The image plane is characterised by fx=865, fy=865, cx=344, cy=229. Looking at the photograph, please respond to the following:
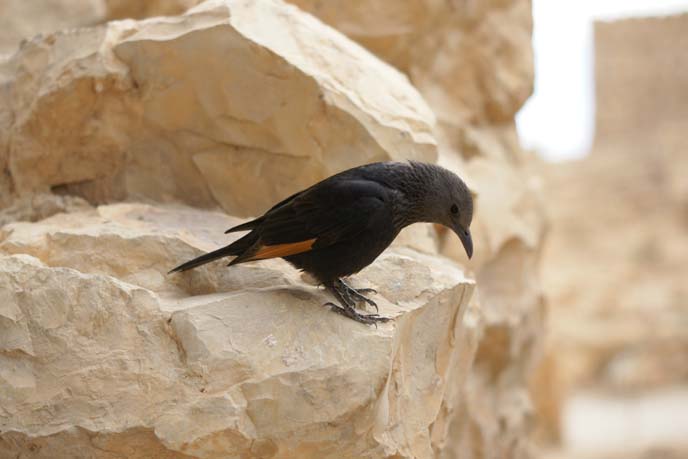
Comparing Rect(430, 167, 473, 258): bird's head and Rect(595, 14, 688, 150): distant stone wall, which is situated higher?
A: Rect(430, 167, 473, 258): bird's head

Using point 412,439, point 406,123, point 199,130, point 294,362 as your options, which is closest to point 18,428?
point 294,362

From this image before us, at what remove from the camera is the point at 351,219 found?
9.77 ft

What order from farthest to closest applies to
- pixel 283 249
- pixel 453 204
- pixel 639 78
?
pixel 639 78 < pixel 453 204 < pixel 283 249

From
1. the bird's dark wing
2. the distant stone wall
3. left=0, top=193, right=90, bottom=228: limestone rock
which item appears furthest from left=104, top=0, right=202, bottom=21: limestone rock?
the distant stone wall

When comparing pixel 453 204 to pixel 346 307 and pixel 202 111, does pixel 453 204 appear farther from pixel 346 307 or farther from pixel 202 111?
pixel 202 111

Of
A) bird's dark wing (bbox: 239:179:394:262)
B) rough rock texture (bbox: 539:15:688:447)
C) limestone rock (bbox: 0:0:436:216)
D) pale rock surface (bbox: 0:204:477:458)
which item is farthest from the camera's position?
rough rock texture (bbox: 539:15:688:447)

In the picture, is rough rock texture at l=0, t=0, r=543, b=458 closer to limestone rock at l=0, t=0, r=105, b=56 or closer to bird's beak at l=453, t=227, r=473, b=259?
bird's beak at l=453, t=227, r=473, b=259

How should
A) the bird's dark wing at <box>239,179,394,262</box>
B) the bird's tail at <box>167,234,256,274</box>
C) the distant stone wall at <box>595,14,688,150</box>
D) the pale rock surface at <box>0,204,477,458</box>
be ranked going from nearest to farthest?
the pale rock surface at <box>0,204,477,458</box> < the bird's dark wing at <box>239,179,394,262</box> < the bird's tail at <box>167,234,256,274</box> < the distant stone wall at <box>595,14,688,150</box>

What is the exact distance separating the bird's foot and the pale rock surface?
0.02 m

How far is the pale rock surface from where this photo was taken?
9.25 feet

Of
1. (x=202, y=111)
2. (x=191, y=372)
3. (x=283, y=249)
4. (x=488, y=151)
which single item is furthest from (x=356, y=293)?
(x=488, y=151)

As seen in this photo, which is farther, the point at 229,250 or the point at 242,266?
the point at 242,266

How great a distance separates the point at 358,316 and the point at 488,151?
291cm

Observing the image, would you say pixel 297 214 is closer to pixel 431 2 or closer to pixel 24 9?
pixel 431 2
